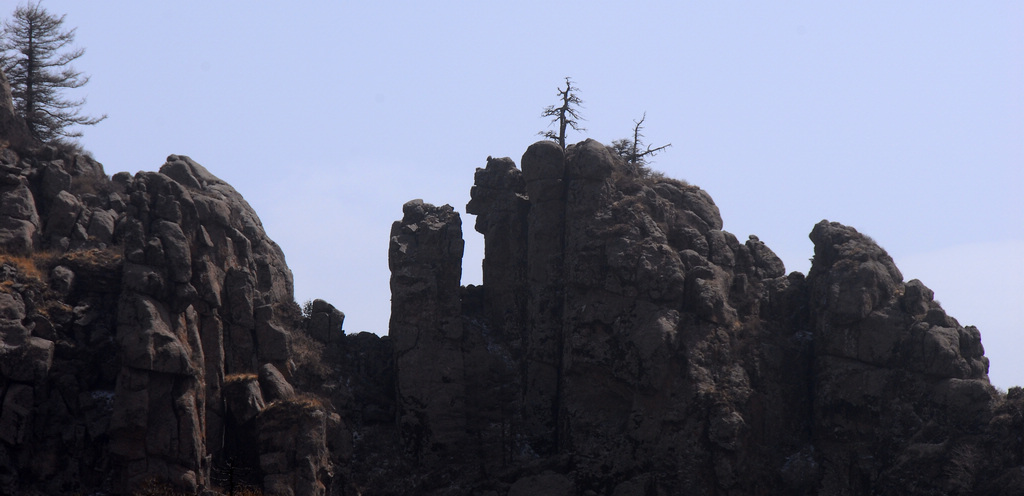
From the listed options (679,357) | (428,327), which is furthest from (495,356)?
(679,357)

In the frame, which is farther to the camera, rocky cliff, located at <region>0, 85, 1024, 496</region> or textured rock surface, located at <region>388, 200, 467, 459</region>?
textured rock surface, located at <region>388, 200, 467, 459</region>

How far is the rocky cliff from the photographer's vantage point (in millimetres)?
53812

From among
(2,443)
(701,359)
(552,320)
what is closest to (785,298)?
(701,359)

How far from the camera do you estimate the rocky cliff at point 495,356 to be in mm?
53812

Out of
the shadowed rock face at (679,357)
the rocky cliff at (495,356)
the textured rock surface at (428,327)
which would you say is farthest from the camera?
the textured rock surface at (428,327)

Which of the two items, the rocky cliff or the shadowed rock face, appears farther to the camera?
the shadowed rock face

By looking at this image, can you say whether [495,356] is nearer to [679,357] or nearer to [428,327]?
[428,327]

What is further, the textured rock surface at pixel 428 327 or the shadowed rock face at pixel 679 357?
the textured rock surface at pixel 428 327

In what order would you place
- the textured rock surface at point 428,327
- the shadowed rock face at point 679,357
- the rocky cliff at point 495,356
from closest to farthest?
1. the rocky cliff at point 495,356
2. the shadowed rock face at point 679,357
3. the textured rock surface at point 428,327

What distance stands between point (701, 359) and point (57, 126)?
102 ft

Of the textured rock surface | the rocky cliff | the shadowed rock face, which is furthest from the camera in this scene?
the textured rock surface

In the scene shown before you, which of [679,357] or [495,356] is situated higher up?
[495,356]

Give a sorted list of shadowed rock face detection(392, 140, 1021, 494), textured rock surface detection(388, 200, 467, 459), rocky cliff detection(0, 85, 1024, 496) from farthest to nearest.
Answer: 1. textured rock surface detection(388, 200, 467, 459)
2. shadowed rock face detection(392, 140, 1021, 494)
3. rocky cliff detection(0, 85, 1024, 496)

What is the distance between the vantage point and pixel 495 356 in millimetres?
61250
